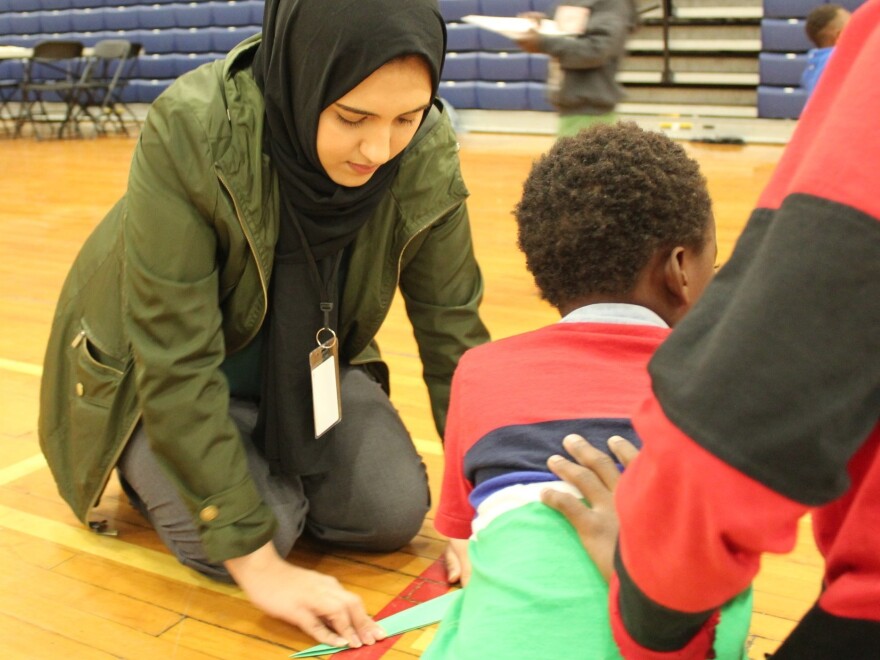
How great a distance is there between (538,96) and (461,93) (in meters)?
0.72

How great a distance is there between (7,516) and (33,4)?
10245mm

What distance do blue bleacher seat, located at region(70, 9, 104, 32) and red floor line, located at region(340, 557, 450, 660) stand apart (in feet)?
32.2

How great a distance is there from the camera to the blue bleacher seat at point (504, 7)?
7793 mm

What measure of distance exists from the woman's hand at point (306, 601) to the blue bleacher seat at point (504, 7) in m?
7.00

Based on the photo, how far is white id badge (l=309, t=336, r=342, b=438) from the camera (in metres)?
1.47

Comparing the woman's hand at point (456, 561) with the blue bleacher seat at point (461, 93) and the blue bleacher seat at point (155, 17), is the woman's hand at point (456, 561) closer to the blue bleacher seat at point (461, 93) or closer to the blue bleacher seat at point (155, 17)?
the blue bleacher seat at point (461, 93)

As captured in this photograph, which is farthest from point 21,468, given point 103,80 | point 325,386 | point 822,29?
point 103,80

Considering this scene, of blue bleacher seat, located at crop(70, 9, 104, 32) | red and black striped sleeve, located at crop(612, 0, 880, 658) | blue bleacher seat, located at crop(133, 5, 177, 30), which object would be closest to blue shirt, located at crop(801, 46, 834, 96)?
red and black striped sleeve, located at crop(612, 0, 880, 658)

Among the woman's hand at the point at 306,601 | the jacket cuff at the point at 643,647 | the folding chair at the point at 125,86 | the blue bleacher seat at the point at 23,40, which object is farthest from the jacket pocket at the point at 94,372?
the blue bleacher seat at the point at 23,40

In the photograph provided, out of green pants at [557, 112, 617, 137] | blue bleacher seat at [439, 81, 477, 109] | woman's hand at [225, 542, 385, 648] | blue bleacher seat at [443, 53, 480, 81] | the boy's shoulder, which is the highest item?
the boy's shoulder

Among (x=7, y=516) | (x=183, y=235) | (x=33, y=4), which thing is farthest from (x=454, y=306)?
(x=33, y=4)

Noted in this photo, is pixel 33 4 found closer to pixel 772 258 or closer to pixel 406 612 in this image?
pixel 406 612

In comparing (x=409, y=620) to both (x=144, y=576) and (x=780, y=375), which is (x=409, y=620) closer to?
(x=144, y=576)

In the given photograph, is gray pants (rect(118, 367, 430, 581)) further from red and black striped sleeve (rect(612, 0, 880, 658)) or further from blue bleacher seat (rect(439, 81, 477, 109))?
blue bleacher seat (rect(439, 81, 477, 109))
